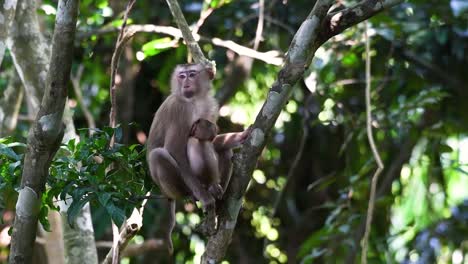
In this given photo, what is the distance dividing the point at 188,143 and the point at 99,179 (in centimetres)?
141

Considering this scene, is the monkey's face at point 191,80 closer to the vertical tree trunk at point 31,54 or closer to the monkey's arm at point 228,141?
the monkey's arm at point 228,141

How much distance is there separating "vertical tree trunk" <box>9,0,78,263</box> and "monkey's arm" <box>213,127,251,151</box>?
1.87 m

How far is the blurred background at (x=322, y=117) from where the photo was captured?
8086mm

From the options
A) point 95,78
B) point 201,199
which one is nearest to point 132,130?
point 95,78

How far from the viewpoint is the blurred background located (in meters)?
8.09

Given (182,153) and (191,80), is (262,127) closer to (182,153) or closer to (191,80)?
(182,153)

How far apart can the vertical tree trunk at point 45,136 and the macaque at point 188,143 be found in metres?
1.22

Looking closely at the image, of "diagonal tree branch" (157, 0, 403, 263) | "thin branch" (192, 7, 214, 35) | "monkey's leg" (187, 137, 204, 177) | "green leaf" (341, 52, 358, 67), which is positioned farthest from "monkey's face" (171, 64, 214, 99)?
"green leaf" (341, 52, 358, 67)

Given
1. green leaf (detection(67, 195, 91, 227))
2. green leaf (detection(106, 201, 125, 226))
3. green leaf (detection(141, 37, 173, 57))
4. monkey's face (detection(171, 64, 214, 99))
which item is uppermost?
green leaf (detection(141, 37, 173, 57))

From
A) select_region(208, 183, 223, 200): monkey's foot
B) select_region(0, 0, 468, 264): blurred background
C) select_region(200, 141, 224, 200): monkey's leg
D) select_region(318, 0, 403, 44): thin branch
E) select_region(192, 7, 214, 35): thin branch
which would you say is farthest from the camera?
select_region(0, 0, 468, 264): blurred background

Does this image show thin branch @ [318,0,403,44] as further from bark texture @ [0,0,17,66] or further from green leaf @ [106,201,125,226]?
bark texture @ [0,0,17,66]

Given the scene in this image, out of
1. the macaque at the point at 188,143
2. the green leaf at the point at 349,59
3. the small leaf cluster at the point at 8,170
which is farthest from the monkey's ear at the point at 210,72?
the green leaf at the point at 349,59

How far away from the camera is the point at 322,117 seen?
866 centimetres

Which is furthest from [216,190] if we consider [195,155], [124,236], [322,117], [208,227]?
[322,117]
